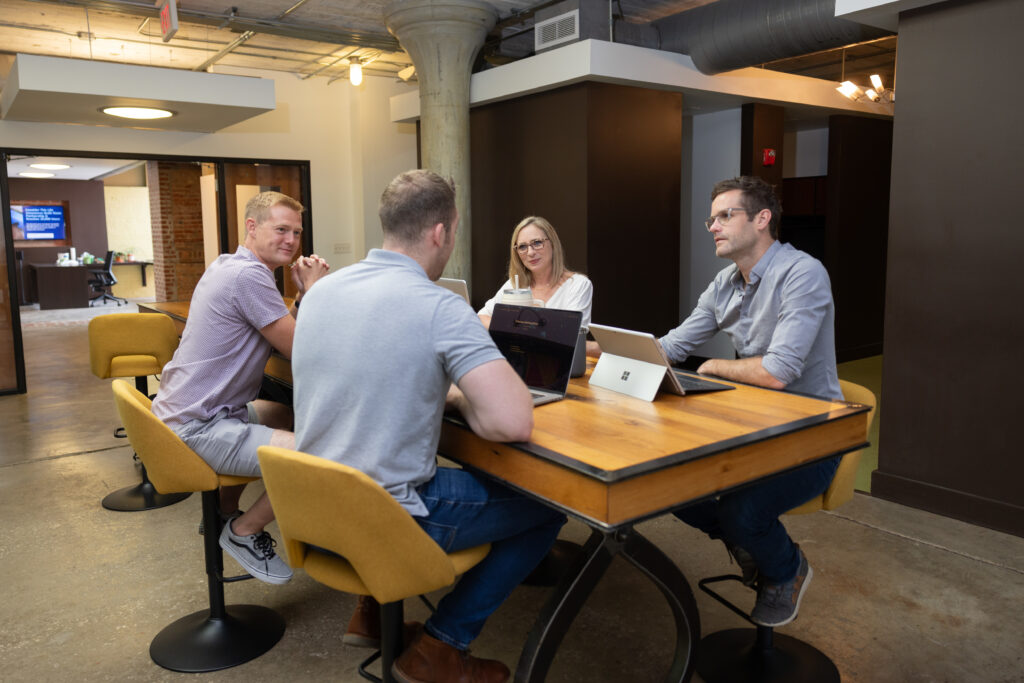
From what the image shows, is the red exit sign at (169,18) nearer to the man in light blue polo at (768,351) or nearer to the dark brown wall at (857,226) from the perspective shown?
the man in light blue polo at (768,351)

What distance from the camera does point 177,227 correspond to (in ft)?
35.2

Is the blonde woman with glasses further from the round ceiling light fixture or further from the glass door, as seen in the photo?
the glass door

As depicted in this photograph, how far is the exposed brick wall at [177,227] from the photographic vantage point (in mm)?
10562

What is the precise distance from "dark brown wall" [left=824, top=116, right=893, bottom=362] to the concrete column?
354cm

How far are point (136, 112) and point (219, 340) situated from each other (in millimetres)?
4642

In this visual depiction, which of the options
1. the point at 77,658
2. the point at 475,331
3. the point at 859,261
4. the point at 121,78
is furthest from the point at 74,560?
the point at 859,261

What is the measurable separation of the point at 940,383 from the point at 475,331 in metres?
2.82

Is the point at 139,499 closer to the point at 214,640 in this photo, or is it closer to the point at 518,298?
the point at 214,640

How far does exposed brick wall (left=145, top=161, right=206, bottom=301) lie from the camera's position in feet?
34.7

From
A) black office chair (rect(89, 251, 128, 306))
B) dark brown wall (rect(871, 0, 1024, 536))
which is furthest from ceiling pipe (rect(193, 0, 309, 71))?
black office chair (rect(89, 251, 128, 306))

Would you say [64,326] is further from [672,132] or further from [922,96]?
[922,96]

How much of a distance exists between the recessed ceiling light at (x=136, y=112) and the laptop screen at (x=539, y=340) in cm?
493

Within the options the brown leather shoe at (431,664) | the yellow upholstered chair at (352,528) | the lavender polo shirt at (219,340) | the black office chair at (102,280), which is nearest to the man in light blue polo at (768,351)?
the brown leather shoe at (431,664)

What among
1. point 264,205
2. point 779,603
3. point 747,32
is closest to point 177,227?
point 747,32
